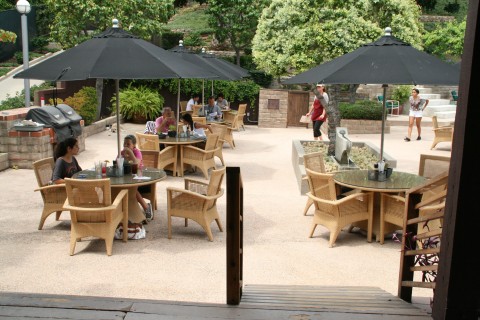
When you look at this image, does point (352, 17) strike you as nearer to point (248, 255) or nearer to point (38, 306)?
point (248, 255)

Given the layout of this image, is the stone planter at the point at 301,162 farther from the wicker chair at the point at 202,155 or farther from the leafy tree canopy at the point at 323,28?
the leafy tree canopy at the point at 323,28

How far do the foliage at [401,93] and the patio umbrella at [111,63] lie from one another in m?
17.4

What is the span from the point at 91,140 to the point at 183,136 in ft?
16.9

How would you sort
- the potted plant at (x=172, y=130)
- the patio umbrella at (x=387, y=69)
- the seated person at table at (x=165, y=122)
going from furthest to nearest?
the seated person at table at (x=165, y=122), the potted plant at (x=172, y=130), the patio umbrella at (x=387, y=69)

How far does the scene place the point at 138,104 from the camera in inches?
773

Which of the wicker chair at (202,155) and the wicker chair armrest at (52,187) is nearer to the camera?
the wicker chair armrest at (52,187)

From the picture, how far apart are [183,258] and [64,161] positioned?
7.48 ft

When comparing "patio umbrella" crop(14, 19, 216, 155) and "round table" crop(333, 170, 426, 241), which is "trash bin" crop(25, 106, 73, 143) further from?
"round table" crop(333, 170, 426, 241)

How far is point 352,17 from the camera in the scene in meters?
12.6

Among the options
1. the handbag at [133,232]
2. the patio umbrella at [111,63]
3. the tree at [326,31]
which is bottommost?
the handbag at [133,232]

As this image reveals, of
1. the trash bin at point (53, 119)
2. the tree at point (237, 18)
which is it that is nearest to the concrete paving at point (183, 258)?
the trash bin at point (53, 119)

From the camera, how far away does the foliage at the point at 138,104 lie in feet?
64.4

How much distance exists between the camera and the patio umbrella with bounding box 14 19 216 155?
6820 mm

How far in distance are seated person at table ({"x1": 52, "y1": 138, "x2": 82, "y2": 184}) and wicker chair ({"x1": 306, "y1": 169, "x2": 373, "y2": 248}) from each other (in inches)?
124
